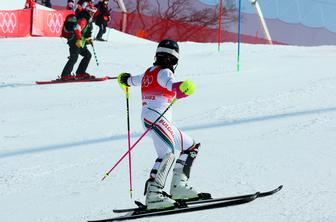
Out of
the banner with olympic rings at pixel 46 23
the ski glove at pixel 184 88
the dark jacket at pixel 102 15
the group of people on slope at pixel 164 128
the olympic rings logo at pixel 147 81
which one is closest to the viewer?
the ski glove at pixel 184 88

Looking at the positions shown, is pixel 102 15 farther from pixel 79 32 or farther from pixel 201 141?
pixel 201 141

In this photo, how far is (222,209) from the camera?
17.9 feet

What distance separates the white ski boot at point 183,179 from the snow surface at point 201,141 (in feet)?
0.70

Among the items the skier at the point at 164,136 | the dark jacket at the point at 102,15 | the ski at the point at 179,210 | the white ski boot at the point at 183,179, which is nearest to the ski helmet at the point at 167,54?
the skier at the point at 164,136

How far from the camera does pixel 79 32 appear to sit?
1407 centimetres


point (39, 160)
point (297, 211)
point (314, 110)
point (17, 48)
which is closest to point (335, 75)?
point (314, 110)

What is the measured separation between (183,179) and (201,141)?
279 cm

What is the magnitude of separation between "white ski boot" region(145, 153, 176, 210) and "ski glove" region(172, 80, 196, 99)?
0.52 m

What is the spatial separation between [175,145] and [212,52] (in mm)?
14307

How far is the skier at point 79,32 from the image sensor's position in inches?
553

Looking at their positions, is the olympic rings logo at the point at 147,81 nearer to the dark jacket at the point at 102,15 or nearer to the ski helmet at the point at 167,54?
the ski helmet at the point at 167,54

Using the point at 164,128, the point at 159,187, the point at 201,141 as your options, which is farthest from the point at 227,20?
the point at 159,187

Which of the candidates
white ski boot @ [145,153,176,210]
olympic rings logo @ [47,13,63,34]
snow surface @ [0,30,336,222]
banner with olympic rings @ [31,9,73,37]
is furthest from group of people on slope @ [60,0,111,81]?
olympic rings logo @ [47,13,63,34]

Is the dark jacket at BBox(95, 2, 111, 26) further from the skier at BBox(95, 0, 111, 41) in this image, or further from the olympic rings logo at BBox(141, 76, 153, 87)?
the olympic rings logo at BBox(141, 76, 153, 87)
